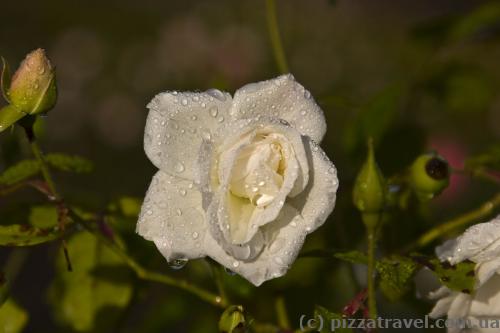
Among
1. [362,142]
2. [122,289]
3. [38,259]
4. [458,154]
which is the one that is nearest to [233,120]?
[122,289]

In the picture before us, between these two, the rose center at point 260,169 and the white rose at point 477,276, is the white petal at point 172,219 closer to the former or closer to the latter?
the rose center at point 260,169

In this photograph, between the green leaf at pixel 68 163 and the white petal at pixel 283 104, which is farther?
the green leaf at pixel 68 163

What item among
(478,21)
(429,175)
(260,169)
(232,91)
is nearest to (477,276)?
(429,175)

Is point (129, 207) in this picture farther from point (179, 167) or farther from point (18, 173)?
point (179, 167)

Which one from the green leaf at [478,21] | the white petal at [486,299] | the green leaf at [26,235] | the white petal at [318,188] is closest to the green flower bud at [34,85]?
the green leaf at [26,235]

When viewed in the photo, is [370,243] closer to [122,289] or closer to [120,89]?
[122,289]

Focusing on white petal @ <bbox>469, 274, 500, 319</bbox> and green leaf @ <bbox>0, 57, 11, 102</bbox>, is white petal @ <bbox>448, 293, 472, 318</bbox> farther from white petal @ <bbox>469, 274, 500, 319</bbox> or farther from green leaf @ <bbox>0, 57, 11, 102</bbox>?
green leaf @ <bbox>0, 57, 11, 102</bbox>

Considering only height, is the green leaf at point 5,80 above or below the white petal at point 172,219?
above
